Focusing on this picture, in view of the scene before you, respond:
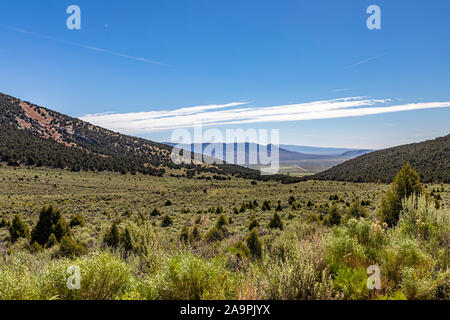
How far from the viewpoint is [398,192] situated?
30.3 feet

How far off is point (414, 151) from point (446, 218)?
86.3m

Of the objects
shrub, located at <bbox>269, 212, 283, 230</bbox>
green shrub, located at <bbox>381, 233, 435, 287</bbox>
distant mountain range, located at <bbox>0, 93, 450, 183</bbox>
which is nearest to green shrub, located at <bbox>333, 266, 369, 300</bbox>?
green shrub, located at <bbox>381, 233, 435, 287</bbox>

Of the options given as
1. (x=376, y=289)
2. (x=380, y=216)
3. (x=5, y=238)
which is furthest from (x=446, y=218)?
(x=5, y=238)

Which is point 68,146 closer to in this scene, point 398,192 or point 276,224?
point 276,224

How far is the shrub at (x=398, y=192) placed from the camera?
352 inches

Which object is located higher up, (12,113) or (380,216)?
(12,113)

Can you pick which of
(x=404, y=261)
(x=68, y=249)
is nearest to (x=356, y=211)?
(x=404, y=261)

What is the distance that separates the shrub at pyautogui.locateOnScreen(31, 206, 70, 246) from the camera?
405 inches

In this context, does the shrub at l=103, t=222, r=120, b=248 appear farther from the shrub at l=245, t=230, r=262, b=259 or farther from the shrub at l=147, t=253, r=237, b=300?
the shrub at l=147, t=253, r=237, b=300

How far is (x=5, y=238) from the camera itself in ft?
39.9

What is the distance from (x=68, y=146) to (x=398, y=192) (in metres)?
82.6

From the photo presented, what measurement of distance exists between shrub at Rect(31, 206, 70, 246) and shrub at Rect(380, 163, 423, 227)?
42.5ft
